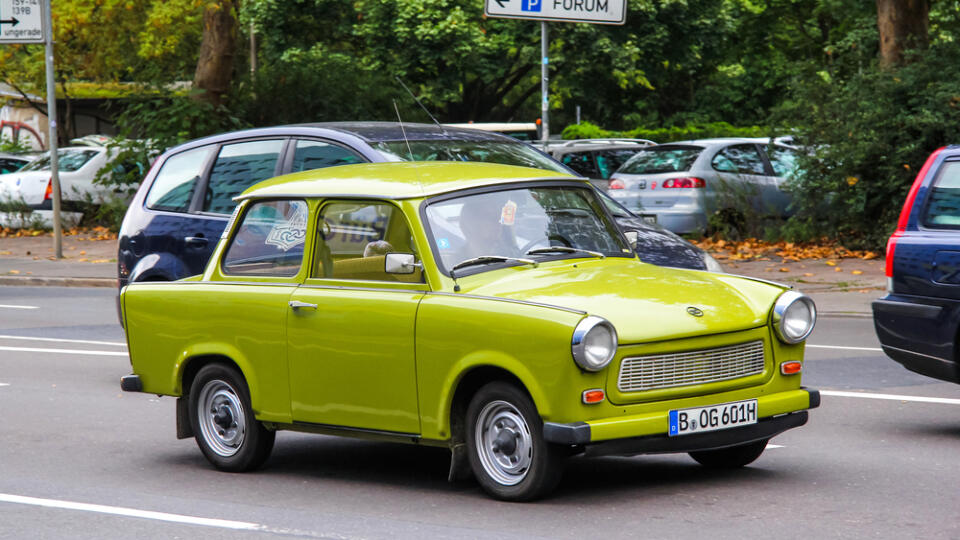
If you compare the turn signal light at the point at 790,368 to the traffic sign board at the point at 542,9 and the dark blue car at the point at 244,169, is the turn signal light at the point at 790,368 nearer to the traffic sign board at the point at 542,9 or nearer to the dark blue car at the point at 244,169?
the dark blue car at the point at 244,169

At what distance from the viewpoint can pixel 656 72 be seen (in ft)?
147

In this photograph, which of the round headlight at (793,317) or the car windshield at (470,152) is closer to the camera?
the round headlight at (793,317)

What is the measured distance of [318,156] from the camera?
10.6m

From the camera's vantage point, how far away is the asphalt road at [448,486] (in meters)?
6.11

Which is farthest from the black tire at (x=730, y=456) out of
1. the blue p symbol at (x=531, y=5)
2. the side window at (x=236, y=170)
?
the blue p symbol at (x=531, y=5)

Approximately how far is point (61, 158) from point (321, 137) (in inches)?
768

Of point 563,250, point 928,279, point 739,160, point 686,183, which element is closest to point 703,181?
point 686,183

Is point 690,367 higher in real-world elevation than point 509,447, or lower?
higher

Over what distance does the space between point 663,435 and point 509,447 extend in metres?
0.69

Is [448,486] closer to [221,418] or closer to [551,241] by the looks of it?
[551,241]

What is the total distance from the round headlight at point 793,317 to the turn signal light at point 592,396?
1.10 meters

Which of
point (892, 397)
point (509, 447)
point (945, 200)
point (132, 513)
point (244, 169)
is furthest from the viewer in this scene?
point (244, 169)

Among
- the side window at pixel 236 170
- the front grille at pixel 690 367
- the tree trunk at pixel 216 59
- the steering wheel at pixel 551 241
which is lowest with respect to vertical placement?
the front grille at pixel 690 367

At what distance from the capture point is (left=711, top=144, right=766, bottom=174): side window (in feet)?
68.0
